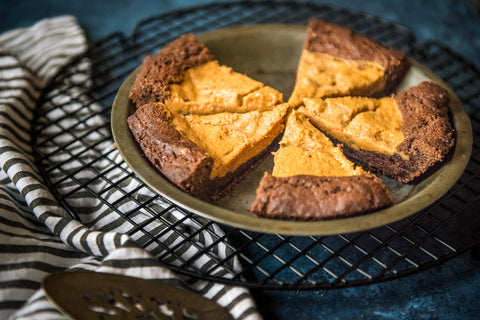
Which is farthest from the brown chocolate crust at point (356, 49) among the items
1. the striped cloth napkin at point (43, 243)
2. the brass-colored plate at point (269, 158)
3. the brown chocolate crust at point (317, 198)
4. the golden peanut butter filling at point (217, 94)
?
the striped cloth napkin at point (43, 243)

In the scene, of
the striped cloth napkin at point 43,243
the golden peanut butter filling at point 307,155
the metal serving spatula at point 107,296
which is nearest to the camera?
the metal serving spatula at point 107,296

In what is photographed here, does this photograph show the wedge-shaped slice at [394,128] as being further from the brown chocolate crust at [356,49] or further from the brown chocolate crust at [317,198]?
the brown chocolate crust at [317,198]

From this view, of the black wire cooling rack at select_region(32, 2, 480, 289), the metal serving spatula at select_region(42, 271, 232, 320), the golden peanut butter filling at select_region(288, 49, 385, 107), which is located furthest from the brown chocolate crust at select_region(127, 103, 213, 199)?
the golden peanut butter filling at select_region(288, 49, 385, 107)

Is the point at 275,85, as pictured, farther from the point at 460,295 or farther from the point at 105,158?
the point at 460,295

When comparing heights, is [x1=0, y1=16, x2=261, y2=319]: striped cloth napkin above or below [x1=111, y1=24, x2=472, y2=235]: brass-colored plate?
below

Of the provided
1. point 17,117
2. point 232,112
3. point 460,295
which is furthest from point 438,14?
point 17,117

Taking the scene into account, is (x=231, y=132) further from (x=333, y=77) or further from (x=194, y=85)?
(x=333, y=77)

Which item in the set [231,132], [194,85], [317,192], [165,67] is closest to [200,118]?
[231,132]

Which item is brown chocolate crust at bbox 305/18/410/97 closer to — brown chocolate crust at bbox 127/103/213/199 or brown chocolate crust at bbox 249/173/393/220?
brown chocolate crust at bbox 249/173/393/220
